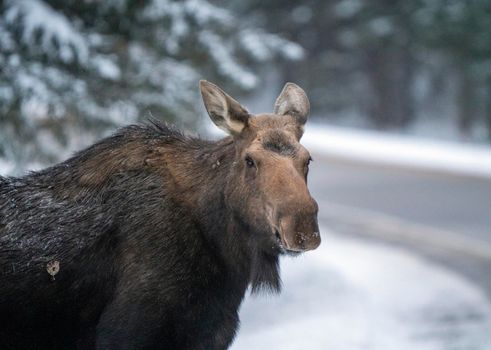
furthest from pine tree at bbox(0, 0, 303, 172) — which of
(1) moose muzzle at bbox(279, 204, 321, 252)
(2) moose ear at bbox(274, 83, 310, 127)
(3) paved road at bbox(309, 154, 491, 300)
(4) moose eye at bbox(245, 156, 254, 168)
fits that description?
(1) moose muzzle at bbox(279, 204, 321, 252)

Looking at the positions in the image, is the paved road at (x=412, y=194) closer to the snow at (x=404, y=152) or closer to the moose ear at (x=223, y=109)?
the snow at (x=404, y=152)

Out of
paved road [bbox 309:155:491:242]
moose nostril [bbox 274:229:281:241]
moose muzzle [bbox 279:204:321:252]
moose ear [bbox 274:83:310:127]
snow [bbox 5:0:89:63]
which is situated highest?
paved road [bbox 309:155:491:242]

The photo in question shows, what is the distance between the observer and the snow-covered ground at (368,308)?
750cm

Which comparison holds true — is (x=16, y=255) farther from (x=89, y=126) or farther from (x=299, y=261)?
(x=299, y=261)

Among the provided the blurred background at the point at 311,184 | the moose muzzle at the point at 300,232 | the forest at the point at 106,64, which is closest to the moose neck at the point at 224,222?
the moose muzzle at the point at 300,232

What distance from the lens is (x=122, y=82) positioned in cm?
987

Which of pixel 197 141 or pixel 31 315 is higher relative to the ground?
pixel 197 141

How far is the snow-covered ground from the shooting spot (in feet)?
24.6

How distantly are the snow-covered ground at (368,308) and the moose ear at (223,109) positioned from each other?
100 inches

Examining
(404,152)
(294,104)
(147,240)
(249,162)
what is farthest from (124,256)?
(404,152)

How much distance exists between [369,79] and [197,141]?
112 feet

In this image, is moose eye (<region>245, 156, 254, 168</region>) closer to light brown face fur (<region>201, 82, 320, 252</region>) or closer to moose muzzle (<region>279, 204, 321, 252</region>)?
light brown face fur (<region>201, 82, 320, 252</region>)

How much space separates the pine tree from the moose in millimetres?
3963

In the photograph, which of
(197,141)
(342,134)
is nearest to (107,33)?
(197,141)
